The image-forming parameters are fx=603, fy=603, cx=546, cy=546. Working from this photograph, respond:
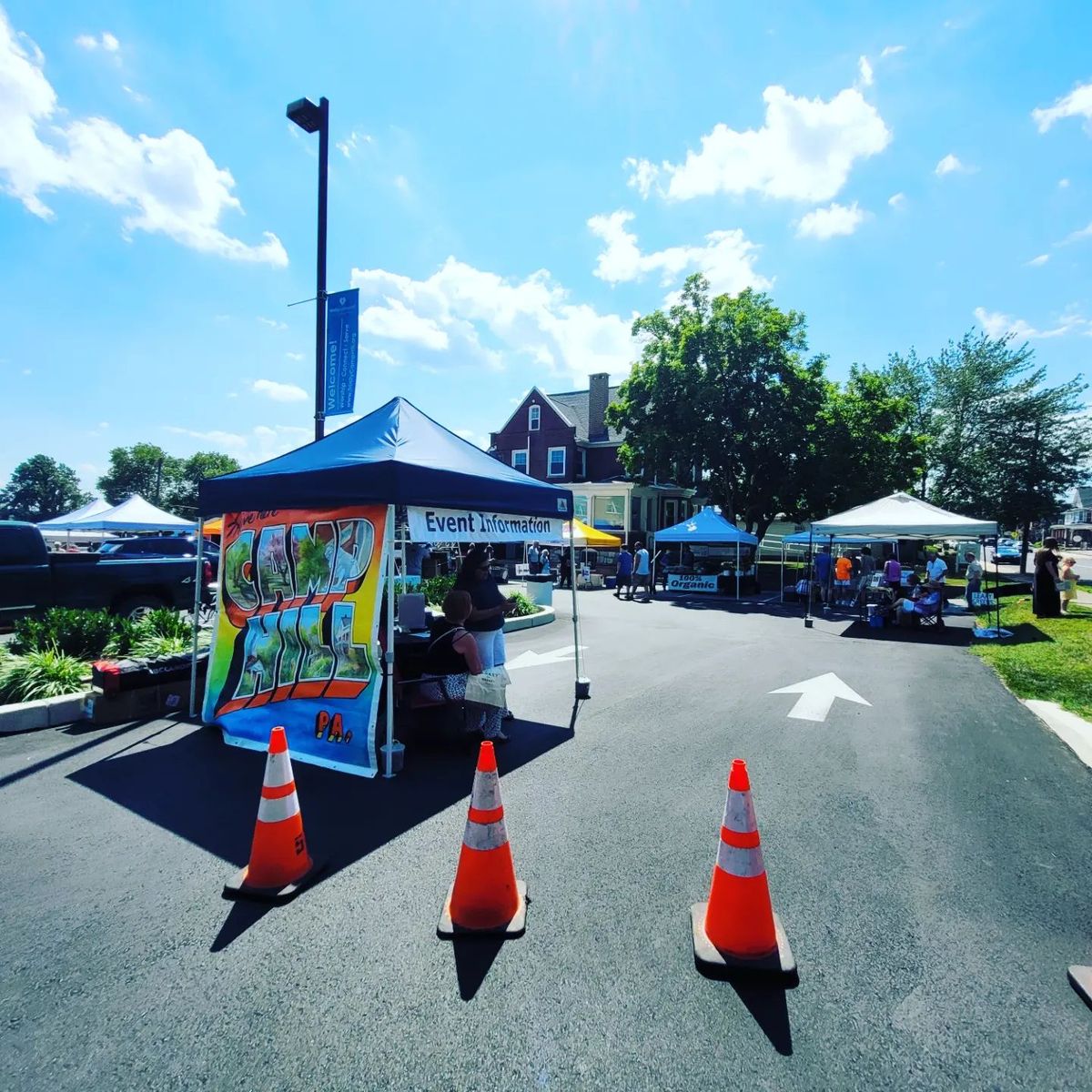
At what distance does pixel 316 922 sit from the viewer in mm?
2955

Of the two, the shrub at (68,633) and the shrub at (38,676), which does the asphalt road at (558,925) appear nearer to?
the shrub at (38,676)

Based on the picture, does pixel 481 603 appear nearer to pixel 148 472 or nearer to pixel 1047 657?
pixel 1047 657

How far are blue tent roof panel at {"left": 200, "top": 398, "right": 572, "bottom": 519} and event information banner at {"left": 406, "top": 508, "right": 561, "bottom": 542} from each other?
0.13 meters

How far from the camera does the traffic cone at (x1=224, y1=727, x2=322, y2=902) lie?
10.5 ft

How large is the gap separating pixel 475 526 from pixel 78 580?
7717 mm

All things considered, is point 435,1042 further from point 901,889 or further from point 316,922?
point 901,889

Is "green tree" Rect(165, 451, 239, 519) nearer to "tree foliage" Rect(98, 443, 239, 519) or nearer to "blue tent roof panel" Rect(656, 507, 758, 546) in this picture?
"tree foliage" Rect(98, 443, 239, 519)

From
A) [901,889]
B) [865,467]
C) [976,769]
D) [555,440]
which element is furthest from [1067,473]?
[901,889]

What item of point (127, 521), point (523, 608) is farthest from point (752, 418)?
point (127, 521)

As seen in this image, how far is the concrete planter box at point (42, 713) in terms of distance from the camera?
5.73 meters

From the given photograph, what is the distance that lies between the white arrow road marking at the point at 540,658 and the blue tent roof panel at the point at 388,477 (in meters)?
3.22

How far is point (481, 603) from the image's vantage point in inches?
225

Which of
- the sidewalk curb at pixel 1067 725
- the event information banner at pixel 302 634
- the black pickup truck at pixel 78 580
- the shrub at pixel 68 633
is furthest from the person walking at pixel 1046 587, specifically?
the shrub at pixel 68 633

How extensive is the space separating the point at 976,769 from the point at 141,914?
6057 millimetres
